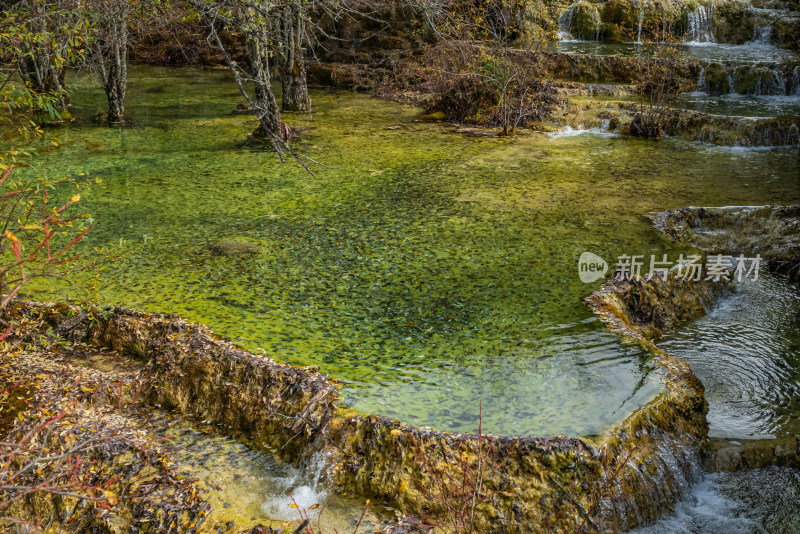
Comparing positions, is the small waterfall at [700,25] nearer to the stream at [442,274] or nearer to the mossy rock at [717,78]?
the mossy rock at [717,78]

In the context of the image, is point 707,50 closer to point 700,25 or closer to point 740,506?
point 700,25

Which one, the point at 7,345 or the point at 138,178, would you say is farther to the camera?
the point at 138,178

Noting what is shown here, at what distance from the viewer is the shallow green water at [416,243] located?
4.81 m

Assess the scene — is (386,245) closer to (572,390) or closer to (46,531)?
(572,390)

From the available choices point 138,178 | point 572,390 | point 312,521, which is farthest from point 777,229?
point 138,178

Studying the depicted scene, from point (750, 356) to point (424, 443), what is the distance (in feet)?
11.1

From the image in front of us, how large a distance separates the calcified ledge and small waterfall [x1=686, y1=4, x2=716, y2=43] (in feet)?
56.6

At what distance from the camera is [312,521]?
12.7 feet

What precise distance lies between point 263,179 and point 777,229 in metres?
6.86

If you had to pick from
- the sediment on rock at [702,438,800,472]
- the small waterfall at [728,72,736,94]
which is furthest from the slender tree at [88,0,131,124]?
the small waterfall at [728,72,736,94]

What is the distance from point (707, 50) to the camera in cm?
1777

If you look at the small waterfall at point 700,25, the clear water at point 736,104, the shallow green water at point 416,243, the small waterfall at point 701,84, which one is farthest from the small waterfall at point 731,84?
the shallow green water at point 416,243

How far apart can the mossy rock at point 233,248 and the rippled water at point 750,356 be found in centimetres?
422

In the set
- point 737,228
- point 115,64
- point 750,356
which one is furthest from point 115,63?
point 750,356
